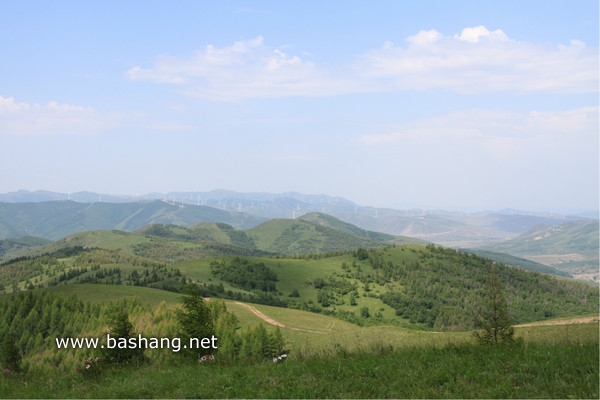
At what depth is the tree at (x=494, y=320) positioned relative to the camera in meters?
17.5

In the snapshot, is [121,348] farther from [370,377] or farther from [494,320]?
[494,320]

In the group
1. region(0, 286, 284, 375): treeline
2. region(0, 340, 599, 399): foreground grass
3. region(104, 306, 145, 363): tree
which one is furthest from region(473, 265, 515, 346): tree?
region(104, 306, 145, 363): tree

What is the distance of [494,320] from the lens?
59.4 ft

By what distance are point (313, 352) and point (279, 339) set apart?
61.6 ft

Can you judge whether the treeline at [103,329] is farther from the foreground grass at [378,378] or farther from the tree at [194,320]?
the foreground grass at [378,378]

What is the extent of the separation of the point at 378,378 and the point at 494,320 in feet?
23.0

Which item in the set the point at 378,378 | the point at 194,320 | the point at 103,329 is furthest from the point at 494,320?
the point at 103,329

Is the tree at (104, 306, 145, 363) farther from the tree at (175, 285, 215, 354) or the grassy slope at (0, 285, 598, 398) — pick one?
the tree at (175, 285, 215, 354)

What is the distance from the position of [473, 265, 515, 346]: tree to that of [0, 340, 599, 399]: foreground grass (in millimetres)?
1273

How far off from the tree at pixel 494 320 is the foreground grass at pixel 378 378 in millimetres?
1273

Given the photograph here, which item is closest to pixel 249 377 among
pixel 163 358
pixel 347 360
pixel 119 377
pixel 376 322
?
pixel 347 360

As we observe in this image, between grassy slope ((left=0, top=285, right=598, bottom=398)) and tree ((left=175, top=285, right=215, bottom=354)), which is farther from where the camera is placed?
tree ((left=175, top=285, right=215, bottom=354))

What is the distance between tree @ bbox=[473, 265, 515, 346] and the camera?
17.5m

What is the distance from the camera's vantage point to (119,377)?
1817 centimetres
